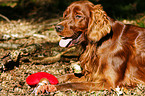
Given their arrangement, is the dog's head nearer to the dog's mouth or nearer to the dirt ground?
the dog's mouth

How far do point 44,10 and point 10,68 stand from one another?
5783 mm

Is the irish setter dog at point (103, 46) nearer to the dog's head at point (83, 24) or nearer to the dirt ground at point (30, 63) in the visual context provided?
the dog's head at point (83, 24)

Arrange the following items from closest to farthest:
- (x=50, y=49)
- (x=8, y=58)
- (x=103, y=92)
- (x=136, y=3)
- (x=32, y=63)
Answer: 1. (x=103, y=92)
2. (x=8, y=58)
3. (x=32, y=63)
4. (x=50, y=49)
5. (x=136, y=3)

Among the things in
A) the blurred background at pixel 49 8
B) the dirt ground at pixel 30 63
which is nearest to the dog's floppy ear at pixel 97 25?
the dirt ground at pixel 30 63

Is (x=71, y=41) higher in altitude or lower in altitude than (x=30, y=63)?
higher

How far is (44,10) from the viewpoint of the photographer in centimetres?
976

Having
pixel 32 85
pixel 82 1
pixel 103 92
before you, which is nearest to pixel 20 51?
pixel 32 85

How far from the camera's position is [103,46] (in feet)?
11.7

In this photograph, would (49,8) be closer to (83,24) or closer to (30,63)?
(30,63)

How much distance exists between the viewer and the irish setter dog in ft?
11.4

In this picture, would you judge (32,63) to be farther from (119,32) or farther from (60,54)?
(119,32)

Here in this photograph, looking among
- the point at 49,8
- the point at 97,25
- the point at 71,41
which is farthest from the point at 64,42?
the point at 49,8

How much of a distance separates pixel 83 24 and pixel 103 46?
0.54m

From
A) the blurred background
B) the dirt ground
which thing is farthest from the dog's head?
the blurred background
